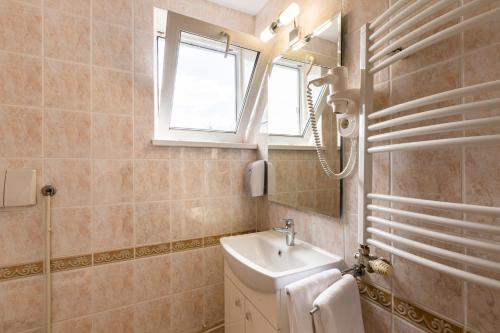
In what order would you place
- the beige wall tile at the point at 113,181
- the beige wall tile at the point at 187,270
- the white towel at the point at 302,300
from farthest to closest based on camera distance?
the beige wall tile at the point at 187,270, the beige wall tile at the point at 113,181, the white towel at the point at 302,300

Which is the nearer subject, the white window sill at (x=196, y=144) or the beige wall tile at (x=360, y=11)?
the beige wall tile at (x=360, y=11)

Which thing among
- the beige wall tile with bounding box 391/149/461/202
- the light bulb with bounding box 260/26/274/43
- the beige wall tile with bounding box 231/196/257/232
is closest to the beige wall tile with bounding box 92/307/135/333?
the beige wall tile with bounding box 231/196/257/232

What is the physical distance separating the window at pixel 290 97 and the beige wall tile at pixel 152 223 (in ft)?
2.86

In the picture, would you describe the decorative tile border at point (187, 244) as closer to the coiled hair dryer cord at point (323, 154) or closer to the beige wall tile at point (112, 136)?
the beige wall tile at point (112, 136)

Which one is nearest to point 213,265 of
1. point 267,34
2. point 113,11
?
point 267,34

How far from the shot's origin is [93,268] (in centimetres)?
129

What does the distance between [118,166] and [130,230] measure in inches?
15.0

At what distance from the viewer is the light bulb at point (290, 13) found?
1270 millimetres

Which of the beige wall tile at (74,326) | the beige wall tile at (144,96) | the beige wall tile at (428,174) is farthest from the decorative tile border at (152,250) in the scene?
the beige wall tile at (428,174)

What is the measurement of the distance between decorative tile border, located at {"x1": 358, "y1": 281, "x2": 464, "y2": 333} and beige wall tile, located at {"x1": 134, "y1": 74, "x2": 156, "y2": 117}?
1.43m

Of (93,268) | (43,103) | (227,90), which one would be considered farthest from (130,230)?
(227,90)

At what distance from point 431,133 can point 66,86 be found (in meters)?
1.61

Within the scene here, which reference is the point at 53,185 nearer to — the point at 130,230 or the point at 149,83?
the point at 130,230

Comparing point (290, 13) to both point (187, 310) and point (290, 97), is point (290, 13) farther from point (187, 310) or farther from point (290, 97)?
point (187, 310)
